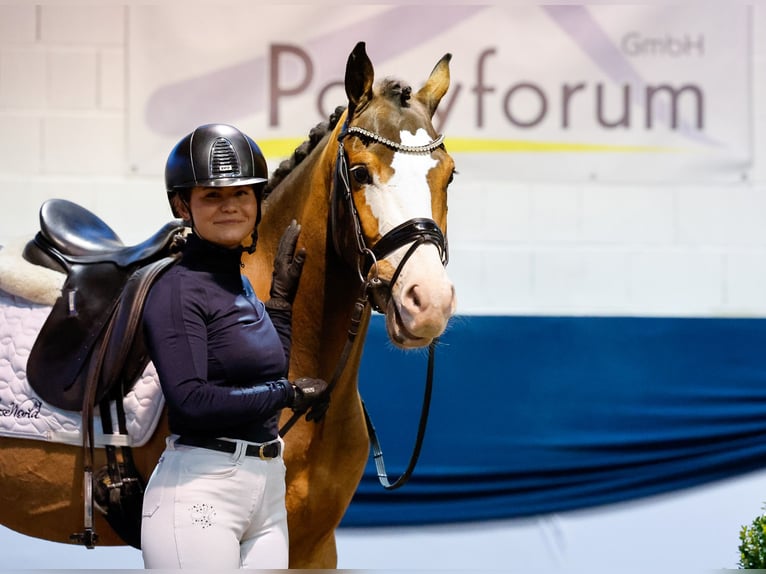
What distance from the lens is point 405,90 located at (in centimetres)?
174

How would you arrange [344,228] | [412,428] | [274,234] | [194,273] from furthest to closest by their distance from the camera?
[412,428], [274,234], [344,228], [194,273]

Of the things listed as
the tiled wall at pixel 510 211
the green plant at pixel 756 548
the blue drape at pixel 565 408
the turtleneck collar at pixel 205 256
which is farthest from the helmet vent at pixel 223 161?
the tiled wall at pixel 510 211

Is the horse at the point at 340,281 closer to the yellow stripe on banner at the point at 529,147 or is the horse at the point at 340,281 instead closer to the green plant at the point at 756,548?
the green plant at the point at 756,548

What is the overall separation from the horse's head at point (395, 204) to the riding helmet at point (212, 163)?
0.28 metres

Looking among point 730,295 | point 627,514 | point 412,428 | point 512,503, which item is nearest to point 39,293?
point 412,428

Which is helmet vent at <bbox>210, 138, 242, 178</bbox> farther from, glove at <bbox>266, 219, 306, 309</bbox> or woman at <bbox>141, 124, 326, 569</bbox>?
glove at <bbox>266, 219, 306, 309</bbox>

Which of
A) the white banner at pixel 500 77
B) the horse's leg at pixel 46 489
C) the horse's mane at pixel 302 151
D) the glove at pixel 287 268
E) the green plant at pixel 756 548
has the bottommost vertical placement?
the green plant at pixel 756 548

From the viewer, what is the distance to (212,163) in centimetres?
137

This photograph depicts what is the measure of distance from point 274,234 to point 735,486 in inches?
89.0

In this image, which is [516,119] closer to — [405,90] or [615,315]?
[615,315]

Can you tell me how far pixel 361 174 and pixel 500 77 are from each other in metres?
1.91

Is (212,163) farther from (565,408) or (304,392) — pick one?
(565,408)

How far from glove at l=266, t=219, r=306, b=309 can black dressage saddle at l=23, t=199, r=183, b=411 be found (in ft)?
0.70

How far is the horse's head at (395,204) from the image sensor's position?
153 centimetres
